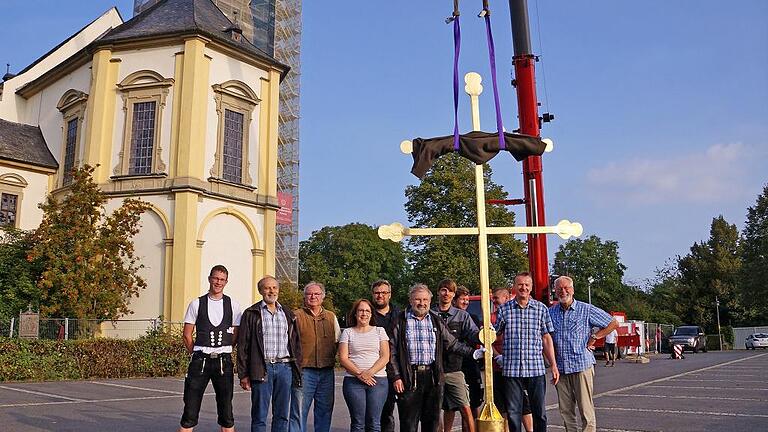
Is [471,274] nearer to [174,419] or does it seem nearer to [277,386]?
[174,419]

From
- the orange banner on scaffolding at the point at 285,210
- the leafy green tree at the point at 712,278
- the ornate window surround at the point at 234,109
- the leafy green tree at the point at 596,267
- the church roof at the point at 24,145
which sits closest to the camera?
the ornate window surround at the point at 234,109

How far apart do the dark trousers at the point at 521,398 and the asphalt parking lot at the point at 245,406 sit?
2904 mm

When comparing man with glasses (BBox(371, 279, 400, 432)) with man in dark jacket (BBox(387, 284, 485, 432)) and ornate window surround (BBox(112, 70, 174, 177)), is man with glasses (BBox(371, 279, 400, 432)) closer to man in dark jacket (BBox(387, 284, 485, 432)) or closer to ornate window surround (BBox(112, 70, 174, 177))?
man in dark jacket (BBox(387, 284, 485, 432))

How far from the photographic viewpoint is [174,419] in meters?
10.6

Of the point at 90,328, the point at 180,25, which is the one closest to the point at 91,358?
the point at 90,328

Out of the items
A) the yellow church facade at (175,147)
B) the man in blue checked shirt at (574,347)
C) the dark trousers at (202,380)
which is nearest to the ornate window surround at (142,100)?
the yellow church facade at (175,147)

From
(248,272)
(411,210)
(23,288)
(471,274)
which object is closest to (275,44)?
(411,210)

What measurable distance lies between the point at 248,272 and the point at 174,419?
1700cm

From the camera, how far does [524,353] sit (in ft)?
22.6

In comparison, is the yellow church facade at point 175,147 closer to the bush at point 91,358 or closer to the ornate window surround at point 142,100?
the ornate window surround at point 142,100

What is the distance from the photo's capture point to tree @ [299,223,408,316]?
65.8 meters

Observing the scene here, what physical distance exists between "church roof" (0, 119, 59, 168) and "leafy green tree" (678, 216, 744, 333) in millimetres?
60176

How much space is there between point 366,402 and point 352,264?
60809 millimetres

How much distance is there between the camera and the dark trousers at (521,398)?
6926 mm
